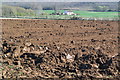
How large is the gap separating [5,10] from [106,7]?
3185cm

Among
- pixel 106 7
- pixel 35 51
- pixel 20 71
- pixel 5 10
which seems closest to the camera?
pixel 20 71

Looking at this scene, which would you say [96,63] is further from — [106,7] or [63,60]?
[106,7]

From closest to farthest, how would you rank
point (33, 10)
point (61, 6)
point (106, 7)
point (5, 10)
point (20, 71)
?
1. point (20, 71)
2. point (5, 10)
3. point (33, 10)
4. point (106, 7)
5. point (61, 6)

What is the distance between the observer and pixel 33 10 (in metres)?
63.4

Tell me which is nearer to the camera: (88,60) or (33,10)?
(88,60)

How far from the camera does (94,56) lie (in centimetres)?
1140

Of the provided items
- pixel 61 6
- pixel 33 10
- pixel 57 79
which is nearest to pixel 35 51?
pixel 57 79

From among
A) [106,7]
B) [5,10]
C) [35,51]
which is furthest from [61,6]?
[35,51]

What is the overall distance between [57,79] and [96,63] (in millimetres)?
2282

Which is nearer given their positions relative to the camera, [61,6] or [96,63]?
[96,63]

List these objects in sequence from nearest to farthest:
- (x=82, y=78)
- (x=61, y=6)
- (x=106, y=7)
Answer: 1. (x=82, y=78)
2. (x=106, y=7)
3. (x=61, y=6)

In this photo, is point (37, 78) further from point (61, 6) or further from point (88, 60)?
point (61, 6)

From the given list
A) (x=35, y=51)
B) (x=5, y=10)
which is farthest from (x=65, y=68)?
(x=5, y=10)

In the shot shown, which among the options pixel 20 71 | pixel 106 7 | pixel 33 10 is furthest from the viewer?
pixel 106 7
